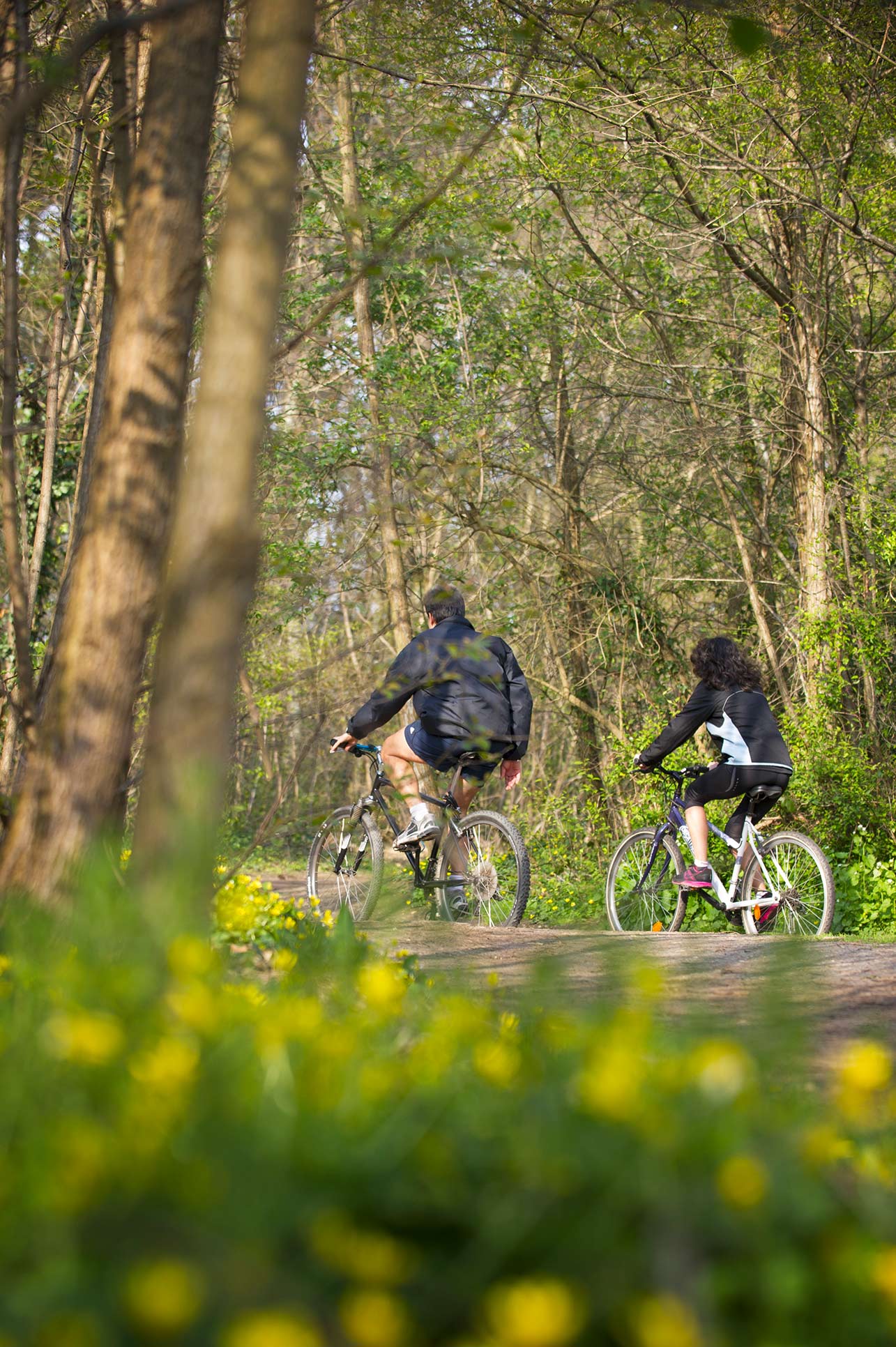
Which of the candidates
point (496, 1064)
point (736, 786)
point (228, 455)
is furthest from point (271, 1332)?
point (736, 786)

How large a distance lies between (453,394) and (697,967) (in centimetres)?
1025

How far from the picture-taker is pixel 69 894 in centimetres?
356

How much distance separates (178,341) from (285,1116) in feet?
8.74

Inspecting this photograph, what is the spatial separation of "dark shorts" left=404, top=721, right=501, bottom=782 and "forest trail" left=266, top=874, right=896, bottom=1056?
128 cm

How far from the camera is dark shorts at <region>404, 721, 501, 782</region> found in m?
8.16

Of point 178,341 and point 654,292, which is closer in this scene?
point 178,341

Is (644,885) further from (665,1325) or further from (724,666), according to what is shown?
(665,1325)

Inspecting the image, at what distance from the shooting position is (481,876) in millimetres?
7992

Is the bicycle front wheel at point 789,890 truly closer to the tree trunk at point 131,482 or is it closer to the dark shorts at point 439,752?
the dark shorts at point 439,752

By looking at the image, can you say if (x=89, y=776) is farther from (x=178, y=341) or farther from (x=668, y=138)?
(x=668, y=138)

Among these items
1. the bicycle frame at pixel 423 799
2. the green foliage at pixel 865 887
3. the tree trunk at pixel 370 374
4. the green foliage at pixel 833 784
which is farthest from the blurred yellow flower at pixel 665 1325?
the tree trunk at pixel 370 374

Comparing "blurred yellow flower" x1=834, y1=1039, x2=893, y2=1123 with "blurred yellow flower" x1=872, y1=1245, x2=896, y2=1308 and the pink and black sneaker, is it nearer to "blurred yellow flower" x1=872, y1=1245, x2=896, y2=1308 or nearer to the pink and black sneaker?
"blurred yellow flower" x1=872, y1=1245, x2=896, y2=1308

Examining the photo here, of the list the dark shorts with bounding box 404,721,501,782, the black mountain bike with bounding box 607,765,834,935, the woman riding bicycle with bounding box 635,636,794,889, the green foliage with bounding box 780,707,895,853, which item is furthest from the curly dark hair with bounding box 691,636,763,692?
the green foliage with bounding box 780,707,895,853

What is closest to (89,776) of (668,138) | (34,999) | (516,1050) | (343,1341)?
(34,999)
